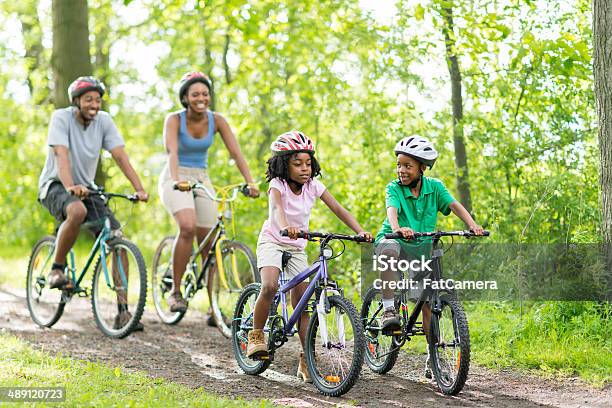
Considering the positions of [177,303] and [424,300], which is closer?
[424,300]

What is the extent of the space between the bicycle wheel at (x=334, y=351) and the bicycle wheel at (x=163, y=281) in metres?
3.04

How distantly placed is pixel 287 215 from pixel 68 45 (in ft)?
29.0

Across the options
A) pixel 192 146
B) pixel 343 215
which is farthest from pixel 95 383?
pixel 192 146

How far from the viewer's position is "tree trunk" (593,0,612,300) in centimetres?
705

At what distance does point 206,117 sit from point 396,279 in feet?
10.0

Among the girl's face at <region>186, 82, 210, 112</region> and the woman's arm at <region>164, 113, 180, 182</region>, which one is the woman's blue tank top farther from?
the girl's face at <region>186, 82, 210, 112</region>

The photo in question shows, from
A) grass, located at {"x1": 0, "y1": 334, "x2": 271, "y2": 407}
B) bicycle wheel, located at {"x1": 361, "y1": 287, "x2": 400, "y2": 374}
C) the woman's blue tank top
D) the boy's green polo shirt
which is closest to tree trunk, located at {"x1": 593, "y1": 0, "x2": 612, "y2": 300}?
the boy's green polo shirt


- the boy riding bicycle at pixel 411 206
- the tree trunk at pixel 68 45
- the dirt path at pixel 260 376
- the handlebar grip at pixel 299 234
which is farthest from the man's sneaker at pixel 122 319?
the tree trunk at pixel 68 45

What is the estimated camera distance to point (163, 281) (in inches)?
342

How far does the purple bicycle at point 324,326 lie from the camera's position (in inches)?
219

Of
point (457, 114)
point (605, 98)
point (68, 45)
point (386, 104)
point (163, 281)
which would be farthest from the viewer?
point (68, 45)

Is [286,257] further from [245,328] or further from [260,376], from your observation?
[260,376]

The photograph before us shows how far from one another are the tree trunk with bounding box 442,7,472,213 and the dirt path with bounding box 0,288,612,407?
9.01 feet

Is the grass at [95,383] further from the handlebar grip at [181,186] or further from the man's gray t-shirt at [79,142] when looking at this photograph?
the man's gray t-shirt at [79,142]
